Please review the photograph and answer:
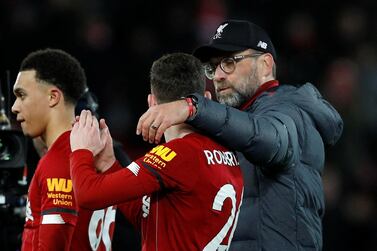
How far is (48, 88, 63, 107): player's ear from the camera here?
4.39m

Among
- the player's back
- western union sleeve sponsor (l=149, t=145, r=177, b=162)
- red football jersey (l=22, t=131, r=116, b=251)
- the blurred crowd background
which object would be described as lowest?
the blurred crowd background

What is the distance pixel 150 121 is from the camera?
3.50 meters

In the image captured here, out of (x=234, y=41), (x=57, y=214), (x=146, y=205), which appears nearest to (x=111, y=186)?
(x=146, y=205)

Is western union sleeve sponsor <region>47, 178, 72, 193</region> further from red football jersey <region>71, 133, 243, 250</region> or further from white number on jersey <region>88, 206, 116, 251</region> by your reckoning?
red football jersey <region>71, 133, 243, 250</region>

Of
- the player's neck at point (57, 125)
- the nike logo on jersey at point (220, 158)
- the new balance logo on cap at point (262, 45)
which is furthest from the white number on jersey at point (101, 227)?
the new balance logo on cap at point (262, 45)

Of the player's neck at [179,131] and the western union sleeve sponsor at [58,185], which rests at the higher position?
the player's neck at [179,131]

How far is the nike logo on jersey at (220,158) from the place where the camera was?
370cm

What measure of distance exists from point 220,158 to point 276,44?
6.32m

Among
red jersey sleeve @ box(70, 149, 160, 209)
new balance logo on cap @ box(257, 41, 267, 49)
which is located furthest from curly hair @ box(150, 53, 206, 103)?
new balance logo on cap @ box(257, 41, 267, 49)

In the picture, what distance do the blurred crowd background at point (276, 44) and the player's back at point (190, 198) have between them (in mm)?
4536

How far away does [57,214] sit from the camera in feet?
13.2

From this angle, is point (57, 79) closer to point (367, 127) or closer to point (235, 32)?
point (235, 32)

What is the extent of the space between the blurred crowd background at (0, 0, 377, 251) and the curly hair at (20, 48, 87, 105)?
3618 millimetres

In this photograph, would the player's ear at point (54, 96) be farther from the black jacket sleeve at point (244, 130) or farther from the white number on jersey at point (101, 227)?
the black jacket sleeve at point (244, 130)
